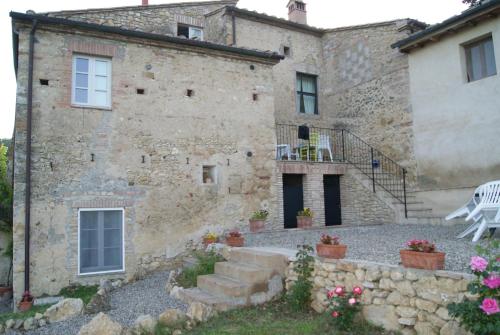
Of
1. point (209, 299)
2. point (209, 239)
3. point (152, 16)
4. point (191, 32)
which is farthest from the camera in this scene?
point (191, 32)

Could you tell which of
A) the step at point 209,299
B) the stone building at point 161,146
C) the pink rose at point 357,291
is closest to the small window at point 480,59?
the stone building at point 161,146

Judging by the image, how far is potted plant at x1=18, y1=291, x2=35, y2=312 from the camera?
25.5ft

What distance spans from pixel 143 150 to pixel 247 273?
458cm

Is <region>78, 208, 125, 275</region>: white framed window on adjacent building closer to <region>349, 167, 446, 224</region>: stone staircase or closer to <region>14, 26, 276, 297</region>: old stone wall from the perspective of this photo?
<region>14, 26, 276, 297</region>: old stone wall

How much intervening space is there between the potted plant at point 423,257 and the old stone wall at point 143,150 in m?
6.26

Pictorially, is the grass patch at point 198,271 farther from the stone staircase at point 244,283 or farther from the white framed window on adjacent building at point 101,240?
the white framed window on adjacent building at point 101,240

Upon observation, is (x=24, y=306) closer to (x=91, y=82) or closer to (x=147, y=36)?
(x=91, y=82)

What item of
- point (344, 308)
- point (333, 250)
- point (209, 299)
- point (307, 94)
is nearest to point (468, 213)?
point (333, 250)

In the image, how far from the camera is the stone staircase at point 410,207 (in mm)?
11000

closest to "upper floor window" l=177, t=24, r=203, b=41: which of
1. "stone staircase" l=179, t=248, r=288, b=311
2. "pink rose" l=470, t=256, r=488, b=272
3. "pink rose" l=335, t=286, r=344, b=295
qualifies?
"stone staircase" l=179, t=248, r=288, b=311

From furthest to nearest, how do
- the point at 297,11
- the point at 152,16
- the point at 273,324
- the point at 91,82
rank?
the point at 297,11 → the point at 152,16 → the point at 91,82 → the point at 273,324

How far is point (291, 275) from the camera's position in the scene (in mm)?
6453

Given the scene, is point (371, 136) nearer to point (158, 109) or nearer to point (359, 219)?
point (359, 219)

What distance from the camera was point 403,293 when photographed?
15.2 ft
